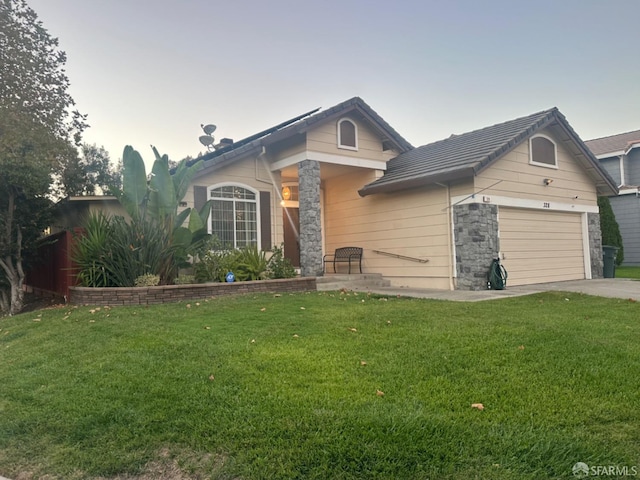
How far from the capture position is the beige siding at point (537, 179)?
11.0m

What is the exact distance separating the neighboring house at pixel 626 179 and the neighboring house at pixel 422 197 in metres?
6.26

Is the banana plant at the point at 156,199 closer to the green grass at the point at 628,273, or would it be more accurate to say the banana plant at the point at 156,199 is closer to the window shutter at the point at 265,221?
the window shutter at the point at 265,221

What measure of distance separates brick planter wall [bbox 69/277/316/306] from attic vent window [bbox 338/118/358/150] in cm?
493

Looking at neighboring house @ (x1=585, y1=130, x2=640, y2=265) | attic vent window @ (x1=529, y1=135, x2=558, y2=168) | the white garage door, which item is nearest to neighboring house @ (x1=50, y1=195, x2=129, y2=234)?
the white garage door

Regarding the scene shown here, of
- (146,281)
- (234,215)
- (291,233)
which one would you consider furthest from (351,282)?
(146,281)

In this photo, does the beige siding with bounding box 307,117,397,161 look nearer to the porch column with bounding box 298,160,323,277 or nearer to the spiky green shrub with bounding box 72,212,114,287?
the porch column with bounding box 298,160,323,277

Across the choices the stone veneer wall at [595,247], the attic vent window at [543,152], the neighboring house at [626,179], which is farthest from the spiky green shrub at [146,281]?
the neighboring house at [626,179]

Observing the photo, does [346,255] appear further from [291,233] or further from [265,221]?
[265,221]

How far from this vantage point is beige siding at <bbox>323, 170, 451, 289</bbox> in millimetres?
11078

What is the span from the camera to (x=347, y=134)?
1259 centimetres

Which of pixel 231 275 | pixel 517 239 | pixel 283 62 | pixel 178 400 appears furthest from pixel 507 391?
pixel 283 62

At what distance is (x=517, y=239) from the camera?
11516 mm

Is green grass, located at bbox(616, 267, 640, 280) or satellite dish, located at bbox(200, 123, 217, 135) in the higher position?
satellite dish, located at bbox(200, 123, 217, 135)

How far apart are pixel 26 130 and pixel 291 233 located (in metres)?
7.59
